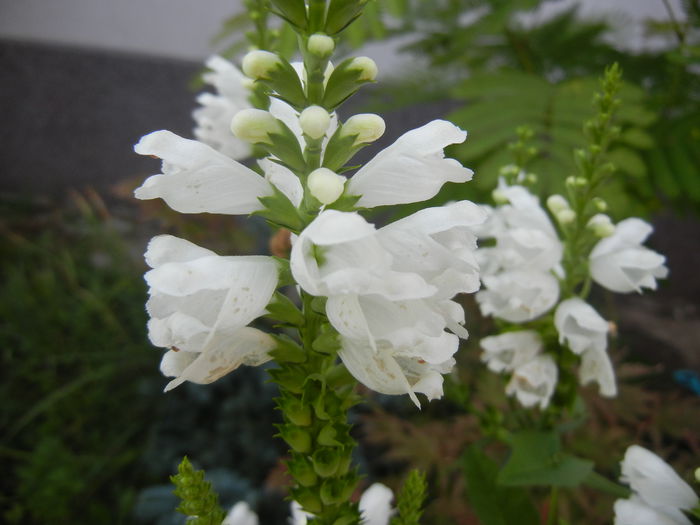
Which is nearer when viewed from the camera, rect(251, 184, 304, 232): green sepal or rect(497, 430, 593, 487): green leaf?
rect(251, 184, 304, 232): green sepal

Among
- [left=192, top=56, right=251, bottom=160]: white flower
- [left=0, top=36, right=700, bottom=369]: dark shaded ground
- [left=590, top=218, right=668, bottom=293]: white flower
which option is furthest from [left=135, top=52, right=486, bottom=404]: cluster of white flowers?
[left=0, top=36, right=700, bottom=369]: dark shaded ground

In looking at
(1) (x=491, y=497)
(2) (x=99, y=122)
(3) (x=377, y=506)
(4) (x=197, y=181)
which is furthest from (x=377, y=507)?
(2) (x=99, y=122)

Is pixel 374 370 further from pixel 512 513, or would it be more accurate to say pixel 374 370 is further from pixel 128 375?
pixel 128 375

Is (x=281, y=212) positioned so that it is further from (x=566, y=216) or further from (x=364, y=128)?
(x=566, y=216)

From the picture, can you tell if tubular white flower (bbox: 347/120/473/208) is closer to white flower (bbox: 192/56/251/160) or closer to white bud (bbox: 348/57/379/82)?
white bud (bbox: 348/57/379/82)

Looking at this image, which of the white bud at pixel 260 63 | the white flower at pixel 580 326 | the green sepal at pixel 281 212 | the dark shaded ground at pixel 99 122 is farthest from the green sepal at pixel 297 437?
the dark shaded ground at pixel 99 122
